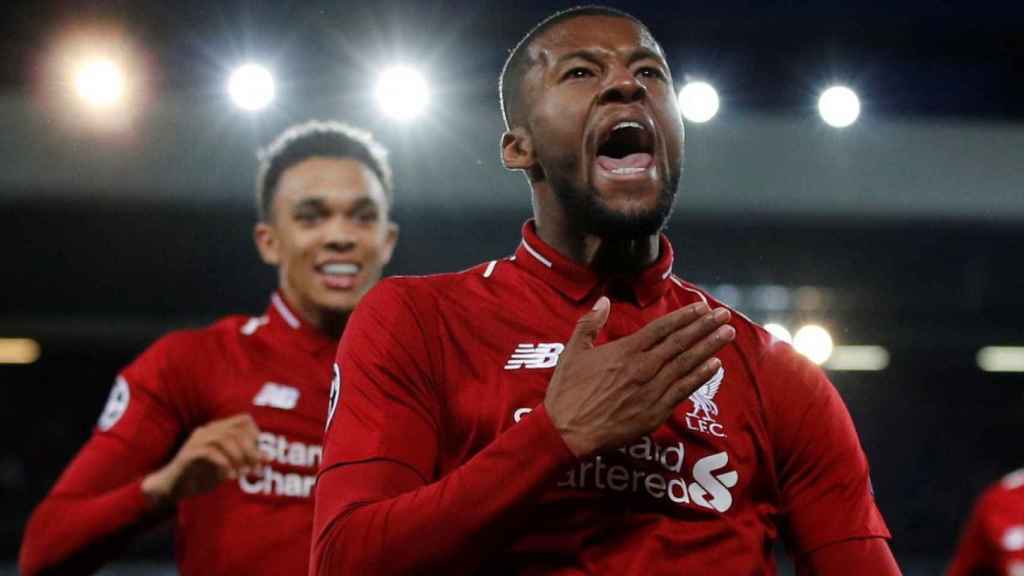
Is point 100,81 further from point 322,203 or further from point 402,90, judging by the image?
point 322,203

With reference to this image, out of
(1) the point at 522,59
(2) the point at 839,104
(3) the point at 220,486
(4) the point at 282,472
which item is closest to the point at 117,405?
(3) the point at 220,486

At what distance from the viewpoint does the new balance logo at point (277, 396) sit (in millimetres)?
2714

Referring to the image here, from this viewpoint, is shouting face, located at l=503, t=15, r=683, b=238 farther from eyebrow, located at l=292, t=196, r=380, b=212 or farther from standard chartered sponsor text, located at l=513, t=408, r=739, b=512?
eyebrow, located at l=292, t=196, r=380, b=212

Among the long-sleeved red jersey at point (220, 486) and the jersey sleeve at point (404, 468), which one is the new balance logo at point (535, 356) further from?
the long-sleeved red jersey at point (220, 486)

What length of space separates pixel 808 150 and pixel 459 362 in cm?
463

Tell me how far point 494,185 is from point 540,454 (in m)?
6.11

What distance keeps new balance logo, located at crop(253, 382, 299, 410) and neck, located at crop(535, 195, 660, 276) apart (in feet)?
3.43

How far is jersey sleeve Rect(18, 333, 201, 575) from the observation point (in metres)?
2.59

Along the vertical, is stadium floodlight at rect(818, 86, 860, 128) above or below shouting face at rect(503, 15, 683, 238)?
above

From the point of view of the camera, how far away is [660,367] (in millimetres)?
1455

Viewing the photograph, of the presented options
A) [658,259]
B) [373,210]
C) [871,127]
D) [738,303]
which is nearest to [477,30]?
[373,210]

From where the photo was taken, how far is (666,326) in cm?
146

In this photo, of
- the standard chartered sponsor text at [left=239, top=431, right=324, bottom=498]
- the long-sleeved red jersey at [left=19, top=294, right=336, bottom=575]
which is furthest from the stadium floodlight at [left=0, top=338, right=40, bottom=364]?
the standard chartered sponsor text at [left=239, top=431, right=324, bottom=498]

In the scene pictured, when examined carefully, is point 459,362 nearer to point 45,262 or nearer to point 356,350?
point 356,350
